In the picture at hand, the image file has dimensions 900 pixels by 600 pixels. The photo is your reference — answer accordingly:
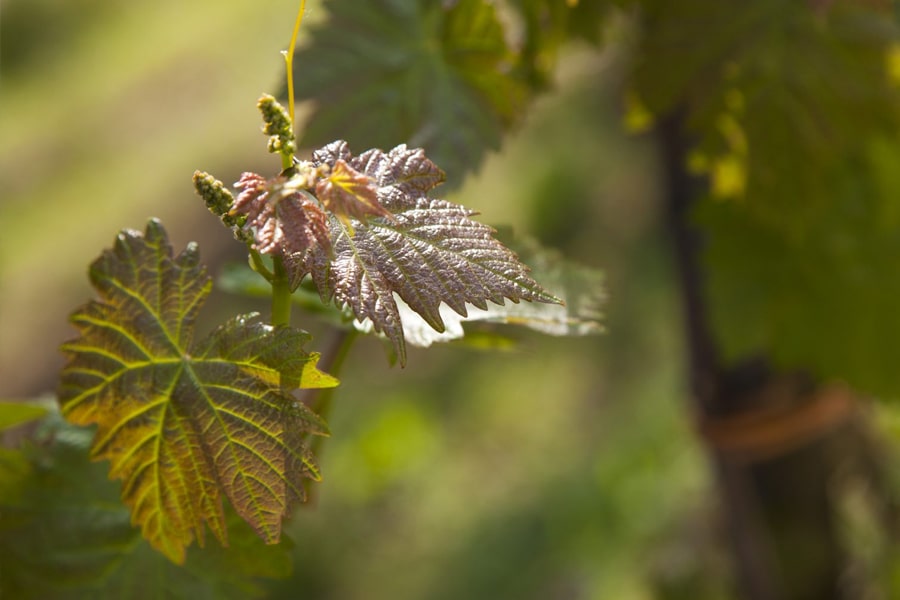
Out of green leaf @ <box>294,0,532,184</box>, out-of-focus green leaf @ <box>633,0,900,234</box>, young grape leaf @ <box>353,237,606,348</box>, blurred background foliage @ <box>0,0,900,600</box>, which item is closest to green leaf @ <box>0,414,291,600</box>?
blurred background foliage @ <box>0,0,900,600</box>

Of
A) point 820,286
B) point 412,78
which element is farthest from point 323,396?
point 820,286

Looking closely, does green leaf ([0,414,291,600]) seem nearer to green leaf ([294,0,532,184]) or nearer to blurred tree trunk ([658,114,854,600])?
green leaf ([294,0,532,184])

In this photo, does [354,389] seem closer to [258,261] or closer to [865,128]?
[865,128]

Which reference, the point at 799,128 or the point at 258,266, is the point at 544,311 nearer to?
the point at 258,266

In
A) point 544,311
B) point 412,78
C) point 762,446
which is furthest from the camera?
point 762,446

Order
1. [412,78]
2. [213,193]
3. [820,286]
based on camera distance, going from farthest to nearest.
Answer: [820,286]
[412,78]
[213,193]

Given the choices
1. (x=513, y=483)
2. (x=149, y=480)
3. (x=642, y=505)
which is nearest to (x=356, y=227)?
(x=149, y=480)
